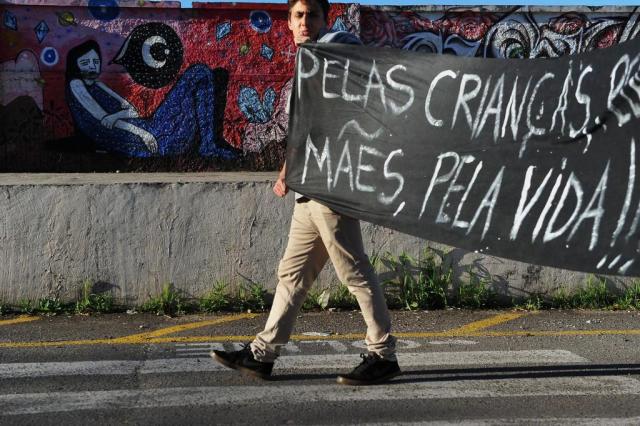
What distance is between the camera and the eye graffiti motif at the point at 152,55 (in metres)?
11.7

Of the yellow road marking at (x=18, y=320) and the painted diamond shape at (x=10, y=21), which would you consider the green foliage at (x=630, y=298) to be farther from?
the painted diamond shape at (x=10, y=21)

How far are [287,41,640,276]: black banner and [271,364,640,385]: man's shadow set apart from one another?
755mm

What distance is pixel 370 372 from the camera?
4.65 metres

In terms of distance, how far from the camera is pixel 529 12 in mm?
12820

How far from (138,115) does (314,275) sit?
7.47 metres

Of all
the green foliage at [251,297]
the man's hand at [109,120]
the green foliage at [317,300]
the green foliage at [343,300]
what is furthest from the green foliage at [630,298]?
the man's hand at [109,120]

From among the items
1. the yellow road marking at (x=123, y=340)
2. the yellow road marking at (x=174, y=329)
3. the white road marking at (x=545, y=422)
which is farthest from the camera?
the yellow road marking at (x=174, y=329)

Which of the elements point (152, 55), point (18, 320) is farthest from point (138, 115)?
point (18, 320)

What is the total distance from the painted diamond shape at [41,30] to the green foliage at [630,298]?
26.3ft

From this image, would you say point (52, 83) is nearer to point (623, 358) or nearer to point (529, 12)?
point (529, 12)

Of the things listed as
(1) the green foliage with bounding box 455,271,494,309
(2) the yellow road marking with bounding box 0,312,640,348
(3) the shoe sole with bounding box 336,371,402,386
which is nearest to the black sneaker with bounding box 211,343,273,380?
(3) the shoe sole with bounding box 336,371,402,386

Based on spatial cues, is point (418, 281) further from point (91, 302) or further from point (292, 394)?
point (292, 394)

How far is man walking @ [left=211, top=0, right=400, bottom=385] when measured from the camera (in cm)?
465

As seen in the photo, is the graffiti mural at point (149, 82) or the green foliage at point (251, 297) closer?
the green foliage at point (251, 297)
